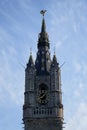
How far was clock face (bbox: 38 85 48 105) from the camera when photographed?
7650 cm

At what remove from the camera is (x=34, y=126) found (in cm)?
7369

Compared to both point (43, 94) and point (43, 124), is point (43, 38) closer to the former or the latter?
point (43, 94)

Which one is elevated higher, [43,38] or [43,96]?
[43,38]

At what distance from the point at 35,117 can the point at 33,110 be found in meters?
1.31

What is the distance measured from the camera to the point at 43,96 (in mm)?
77125

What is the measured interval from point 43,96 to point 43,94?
397 millimetres

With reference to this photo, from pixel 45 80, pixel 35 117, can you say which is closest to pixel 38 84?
pixel 45 80

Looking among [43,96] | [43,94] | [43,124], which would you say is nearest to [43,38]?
[43,94]

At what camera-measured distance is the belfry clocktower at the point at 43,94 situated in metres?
74.1

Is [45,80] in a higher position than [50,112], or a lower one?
higher

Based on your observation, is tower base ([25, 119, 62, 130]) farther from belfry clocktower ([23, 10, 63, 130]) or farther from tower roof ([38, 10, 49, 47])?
tower roof ([38, 10, 49, 47])

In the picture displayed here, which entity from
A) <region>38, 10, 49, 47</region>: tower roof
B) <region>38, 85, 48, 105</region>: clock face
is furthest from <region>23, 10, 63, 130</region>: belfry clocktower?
<region>38, 10, 49, 47</region>: tower roof

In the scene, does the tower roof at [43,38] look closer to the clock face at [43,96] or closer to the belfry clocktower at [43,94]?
the belfry clocktower at [43,94]

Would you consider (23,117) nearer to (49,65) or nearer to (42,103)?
(42,103)
